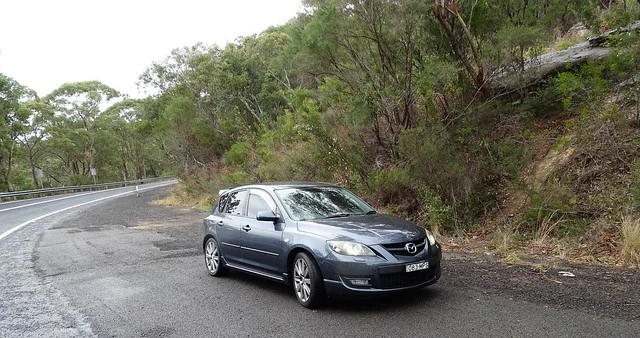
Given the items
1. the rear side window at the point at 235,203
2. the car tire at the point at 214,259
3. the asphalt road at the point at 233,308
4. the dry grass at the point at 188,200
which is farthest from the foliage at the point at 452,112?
the dry grass at the point at 188,200

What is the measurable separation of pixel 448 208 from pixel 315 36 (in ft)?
19.4

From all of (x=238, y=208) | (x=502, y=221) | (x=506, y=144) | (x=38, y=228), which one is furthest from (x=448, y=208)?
(x=38, y=228)

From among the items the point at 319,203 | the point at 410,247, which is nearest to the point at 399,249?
the point at 410,247

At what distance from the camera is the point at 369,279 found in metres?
5.45

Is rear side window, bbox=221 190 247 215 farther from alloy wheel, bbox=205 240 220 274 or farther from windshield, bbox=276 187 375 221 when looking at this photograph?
windshield, bbox=276 187 375 221

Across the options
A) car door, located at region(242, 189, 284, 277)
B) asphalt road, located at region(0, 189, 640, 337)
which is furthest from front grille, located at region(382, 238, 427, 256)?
car door, located at region(242, 189, 284, 277)

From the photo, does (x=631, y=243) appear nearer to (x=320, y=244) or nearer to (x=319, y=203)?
(x=319, y=203)

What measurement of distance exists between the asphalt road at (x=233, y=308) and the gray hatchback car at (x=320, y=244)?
1.08ft

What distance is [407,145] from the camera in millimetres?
10539

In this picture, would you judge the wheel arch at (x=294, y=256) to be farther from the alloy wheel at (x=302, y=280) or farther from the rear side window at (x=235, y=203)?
the rear side window at (x=235, y=203)

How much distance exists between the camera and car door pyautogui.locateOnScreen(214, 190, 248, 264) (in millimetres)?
7387

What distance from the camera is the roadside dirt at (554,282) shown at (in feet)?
17.5

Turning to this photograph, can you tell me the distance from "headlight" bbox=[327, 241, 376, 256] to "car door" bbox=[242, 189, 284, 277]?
3.29 feet

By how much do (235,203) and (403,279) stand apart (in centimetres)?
331
